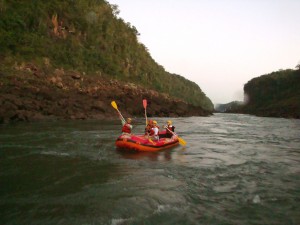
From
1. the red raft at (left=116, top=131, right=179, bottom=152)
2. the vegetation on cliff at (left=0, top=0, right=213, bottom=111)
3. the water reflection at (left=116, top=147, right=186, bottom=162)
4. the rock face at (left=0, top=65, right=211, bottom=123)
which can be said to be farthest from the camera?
the vegetation on cliff at (left=0, top=0, right=213, bottom=111)

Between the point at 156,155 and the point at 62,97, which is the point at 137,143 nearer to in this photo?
the point at 156,155

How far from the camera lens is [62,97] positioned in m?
28.5

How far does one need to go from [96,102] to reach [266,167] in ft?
72.1

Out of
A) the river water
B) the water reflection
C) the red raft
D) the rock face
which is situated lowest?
the river water

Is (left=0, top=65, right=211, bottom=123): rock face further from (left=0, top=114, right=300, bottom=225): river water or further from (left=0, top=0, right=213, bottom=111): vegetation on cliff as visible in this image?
(left=0, top=114, right=300, bottom=225): river water

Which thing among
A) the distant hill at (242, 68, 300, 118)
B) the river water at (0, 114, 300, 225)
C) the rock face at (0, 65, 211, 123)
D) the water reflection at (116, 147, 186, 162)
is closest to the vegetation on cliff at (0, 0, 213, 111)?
the rock face at (0, 65, 211, 123)

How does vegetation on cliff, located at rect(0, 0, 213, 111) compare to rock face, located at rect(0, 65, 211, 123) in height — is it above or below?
above

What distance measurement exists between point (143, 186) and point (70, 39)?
1485 inches

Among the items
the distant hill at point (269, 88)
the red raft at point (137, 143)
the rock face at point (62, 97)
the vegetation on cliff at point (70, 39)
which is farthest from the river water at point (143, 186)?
the distant hill at point (269, 88)

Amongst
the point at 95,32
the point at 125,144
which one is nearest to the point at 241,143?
the point at 125,144

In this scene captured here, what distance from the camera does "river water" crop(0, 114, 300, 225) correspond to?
20.8 ft

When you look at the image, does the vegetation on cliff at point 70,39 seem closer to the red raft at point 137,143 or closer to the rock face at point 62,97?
the rock face at point 62,97

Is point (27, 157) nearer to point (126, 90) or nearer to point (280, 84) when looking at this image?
point (126, 90)

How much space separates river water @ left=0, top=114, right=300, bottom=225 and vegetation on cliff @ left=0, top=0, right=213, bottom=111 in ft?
67.1
